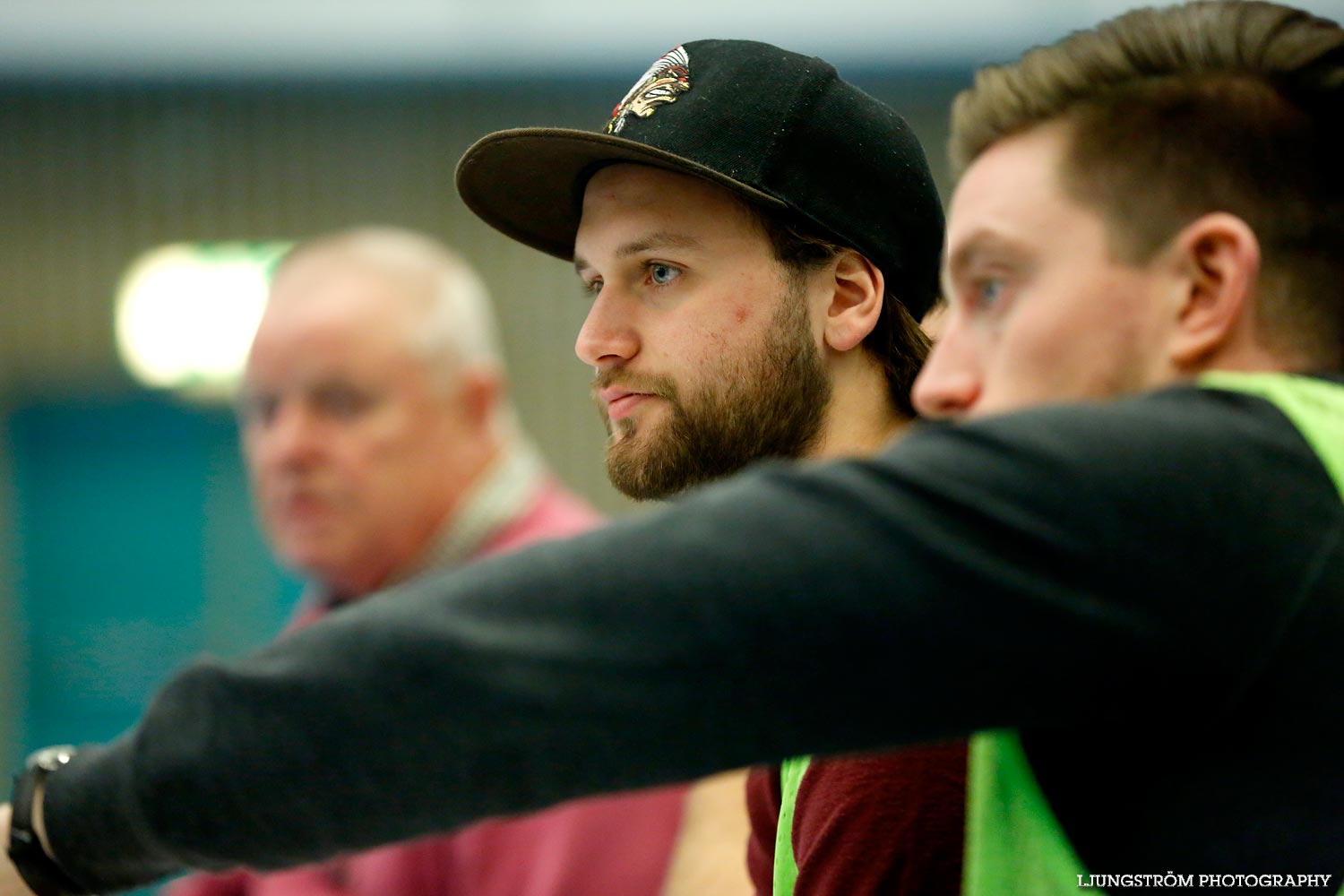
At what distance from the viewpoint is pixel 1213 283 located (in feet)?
3.01

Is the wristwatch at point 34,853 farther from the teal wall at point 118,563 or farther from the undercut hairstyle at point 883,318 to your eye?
the teal wall at point 118,563

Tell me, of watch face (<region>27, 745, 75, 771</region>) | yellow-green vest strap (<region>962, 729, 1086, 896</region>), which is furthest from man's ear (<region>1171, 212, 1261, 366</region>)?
watch face (<region>27, 745, 75, 771</region>)

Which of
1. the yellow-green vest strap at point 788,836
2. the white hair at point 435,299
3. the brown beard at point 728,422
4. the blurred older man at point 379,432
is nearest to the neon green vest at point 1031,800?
the yellow-green vest strap at point 788,836

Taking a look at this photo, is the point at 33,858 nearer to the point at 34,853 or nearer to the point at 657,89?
the point at 34,853

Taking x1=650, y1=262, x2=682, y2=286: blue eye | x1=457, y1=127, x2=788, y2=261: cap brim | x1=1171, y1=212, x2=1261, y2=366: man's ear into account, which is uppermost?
x1=457, y1=127, x2=788, y2=261: cap brim

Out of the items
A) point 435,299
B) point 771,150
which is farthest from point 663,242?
point 435,299

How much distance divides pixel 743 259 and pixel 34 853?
0.92 m

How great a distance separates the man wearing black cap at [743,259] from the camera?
1.42 meters

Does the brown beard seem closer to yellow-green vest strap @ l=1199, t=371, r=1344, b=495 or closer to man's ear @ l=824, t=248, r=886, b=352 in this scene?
man's ear @ l=824, t=248, r=886, b=352

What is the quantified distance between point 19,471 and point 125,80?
77.4 inches

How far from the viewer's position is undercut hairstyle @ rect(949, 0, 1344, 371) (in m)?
0.93

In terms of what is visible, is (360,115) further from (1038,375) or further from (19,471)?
(1038,375)

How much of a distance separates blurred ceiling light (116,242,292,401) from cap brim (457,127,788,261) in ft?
15.5

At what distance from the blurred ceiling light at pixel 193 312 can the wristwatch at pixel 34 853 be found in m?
5.43
